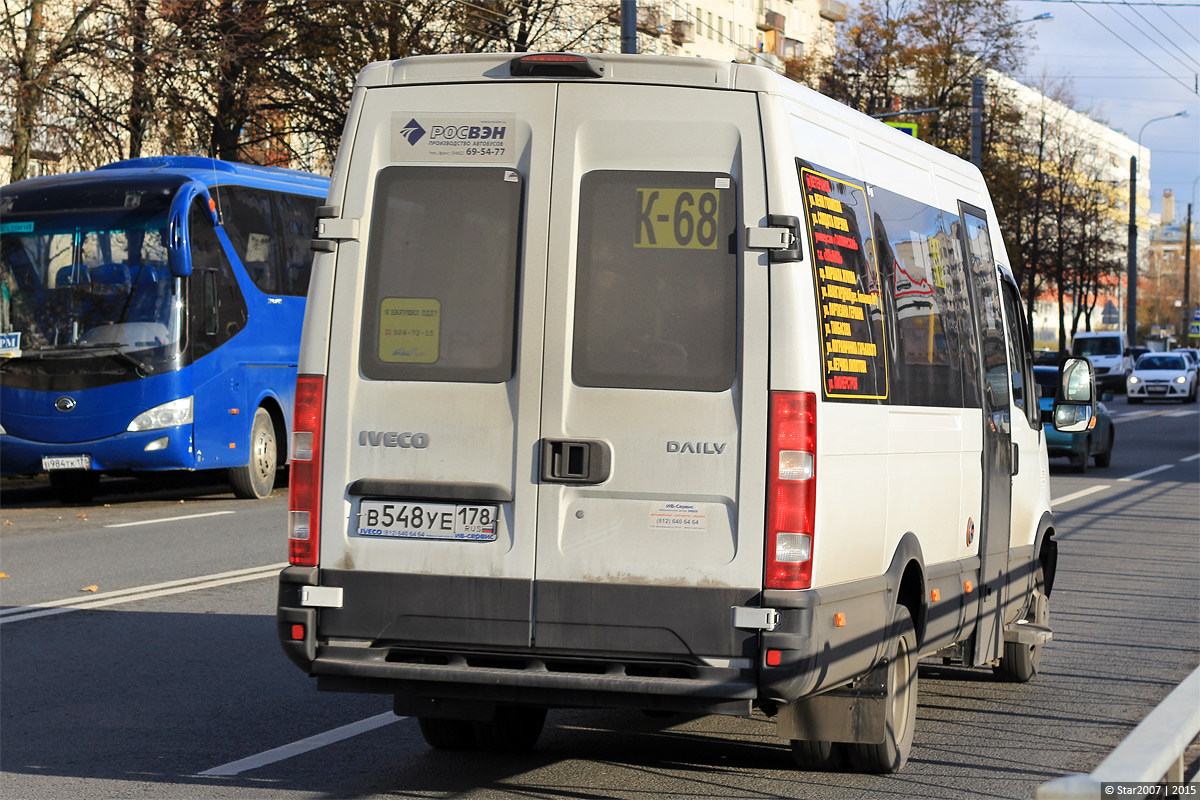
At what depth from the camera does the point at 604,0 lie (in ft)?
114

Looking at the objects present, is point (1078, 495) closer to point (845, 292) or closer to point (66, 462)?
point (66, 462)

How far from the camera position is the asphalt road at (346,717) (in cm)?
632

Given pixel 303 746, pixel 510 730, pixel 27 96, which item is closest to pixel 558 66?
pixel 510 730

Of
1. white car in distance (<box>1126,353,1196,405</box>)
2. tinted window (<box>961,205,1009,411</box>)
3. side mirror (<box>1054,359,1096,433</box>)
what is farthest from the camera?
white car in distance (<box>1126,353,1196,405</box>)

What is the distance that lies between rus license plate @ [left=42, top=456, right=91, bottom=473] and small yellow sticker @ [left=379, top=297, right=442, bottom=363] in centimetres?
1329

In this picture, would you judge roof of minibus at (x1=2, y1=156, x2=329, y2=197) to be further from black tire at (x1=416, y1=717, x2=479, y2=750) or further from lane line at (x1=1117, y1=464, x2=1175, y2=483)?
black tire at (x1=416, y1=717, x2=479, y2=750)

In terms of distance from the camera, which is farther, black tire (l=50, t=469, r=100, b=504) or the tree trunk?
the tree trunk

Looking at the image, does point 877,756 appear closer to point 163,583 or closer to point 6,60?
point 163,583

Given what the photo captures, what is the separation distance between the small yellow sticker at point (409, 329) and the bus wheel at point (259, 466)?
13910 millimetres

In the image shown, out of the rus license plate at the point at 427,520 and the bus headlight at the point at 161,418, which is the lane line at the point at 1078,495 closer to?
the bus headlight at the point at 161,418

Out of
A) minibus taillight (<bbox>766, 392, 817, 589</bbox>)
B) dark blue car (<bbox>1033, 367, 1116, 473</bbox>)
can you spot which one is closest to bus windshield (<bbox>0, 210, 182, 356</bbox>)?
dark blue car (<bbox>1033, 367, 1116, 473</bbox>)

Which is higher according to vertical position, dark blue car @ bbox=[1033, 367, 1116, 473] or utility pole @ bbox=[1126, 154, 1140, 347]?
utility pole @ bbox=[1126, 154, 1140, 347]

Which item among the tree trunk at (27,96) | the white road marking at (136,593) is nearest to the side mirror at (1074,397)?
the white road marking at (136,593)

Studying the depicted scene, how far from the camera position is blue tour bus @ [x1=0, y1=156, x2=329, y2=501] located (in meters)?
Result: 18.3
